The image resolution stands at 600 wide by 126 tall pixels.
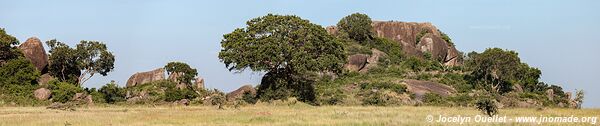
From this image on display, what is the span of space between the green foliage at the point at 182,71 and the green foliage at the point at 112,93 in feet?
34.4

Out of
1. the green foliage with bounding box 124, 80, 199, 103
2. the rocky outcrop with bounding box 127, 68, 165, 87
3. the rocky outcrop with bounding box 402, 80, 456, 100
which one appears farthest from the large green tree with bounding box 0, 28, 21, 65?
the rocky outcrop with bounding box 402, 80, 456, 100

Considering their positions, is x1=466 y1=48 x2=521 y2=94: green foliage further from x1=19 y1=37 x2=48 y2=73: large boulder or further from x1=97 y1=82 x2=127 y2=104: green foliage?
x1=19 y1=37 x2=48 y2=73: large boulder

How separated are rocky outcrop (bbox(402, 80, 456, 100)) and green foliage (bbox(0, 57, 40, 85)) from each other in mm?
42582

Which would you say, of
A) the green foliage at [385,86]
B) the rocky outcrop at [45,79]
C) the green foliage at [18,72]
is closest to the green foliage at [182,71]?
the rocky outcrop at [45,79]

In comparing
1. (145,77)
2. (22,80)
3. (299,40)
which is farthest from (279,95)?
(145,77)

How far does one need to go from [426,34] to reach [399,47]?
30.6 feet

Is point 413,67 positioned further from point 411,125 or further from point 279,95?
point 411,125

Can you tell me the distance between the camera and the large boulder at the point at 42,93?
2749 inches

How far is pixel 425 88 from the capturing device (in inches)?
3150

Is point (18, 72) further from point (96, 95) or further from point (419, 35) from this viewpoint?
point (419, 35)

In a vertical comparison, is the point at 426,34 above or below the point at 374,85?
above

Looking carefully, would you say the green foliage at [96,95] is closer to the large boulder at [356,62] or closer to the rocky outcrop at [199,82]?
the rocky outcrop at [199,82]

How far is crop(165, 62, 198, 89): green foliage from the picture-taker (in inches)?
3462

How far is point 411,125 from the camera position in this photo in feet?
94.3
